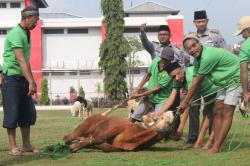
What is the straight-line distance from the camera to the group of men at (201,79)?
7.25m

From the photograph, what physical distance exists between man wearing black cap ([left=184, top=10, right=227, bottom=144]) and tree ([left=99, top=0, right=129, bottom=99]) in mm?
36677

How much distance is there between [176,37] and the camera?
177ft

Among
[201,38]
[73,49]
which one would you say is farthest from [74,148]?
[73,49]

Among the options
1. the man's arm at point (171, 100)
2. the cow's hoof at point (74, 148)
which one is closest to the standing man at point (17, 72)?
the cow's hoof at point (74, 148)

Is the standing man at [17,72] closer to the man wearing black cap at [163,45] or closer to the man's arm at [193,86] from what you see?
the man's arm at [193,86]

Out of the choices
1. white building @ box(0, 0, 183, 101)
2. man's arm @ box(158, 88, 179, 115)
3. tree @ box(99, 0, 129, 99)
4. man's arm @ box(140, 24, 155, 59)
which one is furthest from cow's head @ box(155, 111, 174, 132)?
white building @ box(0, 0, 183, 101)

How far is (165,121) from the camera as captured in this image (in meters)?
7.29

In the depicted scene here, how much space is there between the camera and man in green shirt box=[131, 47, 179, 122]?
8359 mm

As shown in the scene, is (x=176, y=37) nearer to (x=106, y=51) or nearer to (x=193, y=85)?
(x=106, y=51)

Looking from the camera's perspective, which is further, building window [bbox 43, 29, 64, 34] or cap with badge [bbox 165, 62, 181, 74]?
building window [bbox 43, 29, 64, 34]

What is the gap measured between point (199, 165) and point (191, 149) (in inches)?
69.4

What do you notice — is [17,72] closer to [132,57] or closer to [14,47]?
[14,47]

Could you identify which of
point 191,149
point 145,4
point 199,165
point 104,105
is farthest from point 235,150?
point 145,4

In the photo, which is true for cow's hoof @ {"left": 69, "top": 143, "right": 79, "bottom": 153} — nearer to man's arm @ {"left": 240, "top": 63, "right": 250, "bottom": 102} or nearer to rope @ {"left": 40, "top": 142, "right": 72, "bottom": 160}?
rope @ {"left": 40, "top": 142, "right": 72, "bottom": 160}
